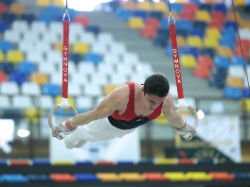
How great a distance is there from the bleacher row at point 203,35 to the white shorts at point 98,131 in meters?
6.11

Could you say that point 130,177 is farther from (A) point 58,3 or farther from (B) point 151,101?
(A) point 58,3

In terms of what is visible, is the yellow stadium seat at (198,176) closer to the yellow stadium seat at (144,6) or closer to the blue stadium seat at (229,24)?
the yellow stadium seat at (144,6)

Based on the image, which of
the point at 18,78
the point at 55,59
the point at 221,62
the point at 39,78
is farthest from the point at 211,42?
the point at 18,78

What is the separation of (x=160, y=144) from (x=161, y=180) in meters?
0.60

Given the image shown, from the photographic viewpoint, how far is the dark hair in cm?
314

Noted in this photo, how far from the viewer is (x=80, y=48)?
9.91 metres

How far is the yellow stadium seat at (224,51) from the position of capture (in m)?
11.1

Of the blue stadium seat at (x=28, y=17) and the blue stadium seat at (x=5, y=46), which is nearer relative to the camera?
the blue stadium seat at (x=5, y=46)

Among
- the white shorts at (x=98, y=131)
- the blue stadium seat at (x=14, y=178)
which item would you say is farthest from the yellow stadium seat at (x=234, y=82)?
the white shorts at (x=98, y=131)

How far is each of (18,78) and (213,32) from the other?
5968 millimetres

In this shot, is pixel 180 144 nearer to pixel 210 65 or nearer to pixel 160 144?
pixel 160 144

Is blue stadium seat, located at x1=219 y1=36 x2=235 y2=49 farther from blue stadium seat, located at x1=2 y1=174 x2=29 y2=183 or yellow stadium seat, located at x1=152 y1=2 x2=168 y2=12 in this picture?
blue stadium seat, located at x1=2 y1=174 x2=29 y2=183

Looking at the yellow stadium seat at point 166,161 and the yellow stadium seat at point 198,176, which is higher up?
the yellow stadium seat at point 166,161

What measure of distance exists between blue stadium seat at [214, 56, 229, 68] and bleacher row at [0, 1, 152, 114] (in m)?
1.96
